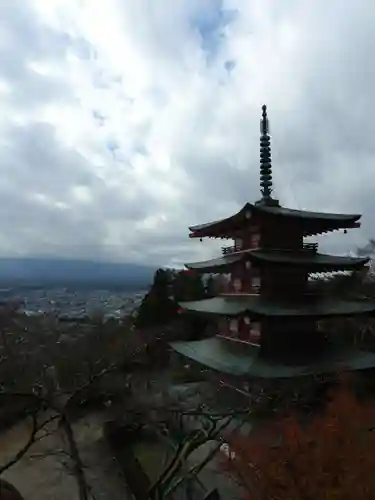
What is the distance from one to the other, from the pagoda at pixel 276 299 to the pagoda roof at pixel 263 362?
1.1 inches

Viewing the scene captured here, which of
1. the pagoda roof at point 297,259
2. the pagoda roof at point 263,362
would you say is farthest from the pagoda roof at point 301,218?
the pagoda roof at point 263,362

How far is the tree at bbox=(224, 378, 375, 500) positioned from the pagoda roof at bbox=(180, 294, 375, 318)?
9.73 feet

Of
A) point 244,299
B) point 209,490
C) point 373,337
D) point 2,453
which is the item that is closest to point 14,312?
point 2,453

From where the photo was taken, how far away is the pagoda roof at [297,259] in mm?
13133

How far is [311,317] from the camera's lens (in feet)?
43.0

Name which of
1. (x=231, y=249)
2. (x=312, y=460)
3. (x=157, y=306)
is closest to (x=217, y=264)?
(x=231, y=249)

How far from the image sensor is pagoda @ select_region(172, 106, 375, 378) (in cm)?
1280

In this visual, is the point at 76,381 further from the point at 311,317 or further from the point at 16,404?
the point at 311,317

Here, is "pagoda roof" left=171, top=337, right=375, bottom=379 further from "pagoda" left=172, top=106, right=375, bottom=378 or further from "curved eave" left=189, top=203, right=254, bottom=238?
"curved eave" left=189, top=203, right=254, bottom=238

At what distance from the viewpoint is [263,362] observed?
12461 mm

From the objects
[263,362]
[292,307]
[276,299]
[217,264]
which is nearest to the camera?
[263,362]

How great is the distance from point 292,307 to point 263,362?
6.44 ft

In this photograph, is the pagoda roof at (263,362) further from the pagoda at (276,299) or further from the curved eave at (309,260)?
the curved eave at (309,260)

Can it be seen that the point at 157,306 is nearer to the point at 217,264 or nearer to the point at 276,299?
the point at 217,264
